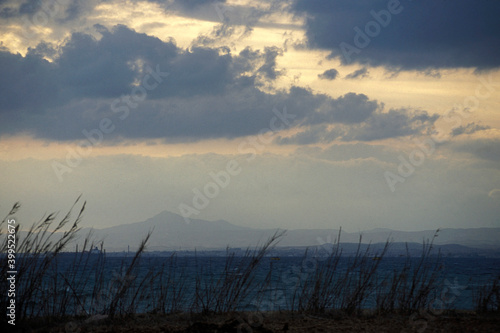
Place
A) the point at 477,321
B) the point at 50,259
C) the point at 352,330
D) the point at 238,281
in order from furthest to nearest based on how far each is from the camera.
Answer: the point at 238,281 < the point at 50,259 < the point at 477,321 < the point at 352,330

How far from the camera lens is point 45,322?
5.93m

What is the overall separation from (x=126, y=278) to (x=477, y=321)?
469cm

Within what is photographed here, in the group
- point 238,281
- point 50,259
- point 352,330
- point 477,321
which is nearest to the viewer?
point 352,330

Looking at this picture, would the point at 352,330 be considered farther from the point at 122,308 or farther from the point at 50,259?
the point at 50,259

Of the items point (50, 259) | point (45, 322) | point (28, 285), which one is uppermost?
point (50, 259)

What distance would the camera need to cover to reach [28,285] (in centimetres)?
616

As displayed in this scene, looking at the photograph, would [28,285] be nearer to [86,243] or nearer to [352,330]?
[86,243]

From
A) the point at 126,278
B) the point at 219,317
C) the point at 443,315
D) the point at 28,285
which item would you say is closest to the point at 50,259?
the point at 28,285

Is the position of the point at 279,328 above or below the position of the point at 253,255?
below

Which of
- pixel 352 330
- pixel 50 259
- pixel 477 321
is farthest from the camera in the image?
pixel 50 259

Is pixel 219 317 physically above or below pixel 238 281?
below

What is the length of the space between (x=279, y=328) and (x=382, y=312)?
2140 mm

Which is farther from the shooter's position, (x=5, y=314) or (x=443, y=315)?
(x=443, y=315)

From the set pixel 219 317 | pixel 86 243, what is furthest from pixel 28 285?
pixel 219 317
